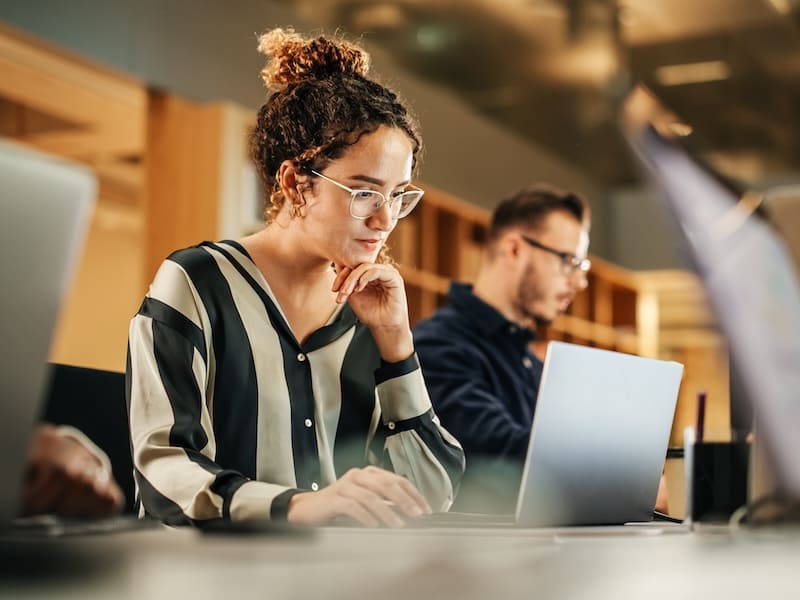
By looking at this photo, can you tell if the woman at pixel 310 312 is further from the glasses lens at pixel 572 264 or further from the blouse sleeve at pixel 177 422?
the glasses lens at pixel 572 264

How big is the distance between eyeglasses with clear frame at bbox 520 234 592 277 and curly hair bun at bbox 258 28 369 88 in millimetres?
1345

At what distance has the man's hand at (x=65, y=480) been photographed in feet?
2.41

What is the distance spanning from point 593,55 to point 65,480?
19.2 feet

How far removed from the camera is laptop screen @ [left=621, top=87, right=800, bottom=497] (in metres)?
0.94

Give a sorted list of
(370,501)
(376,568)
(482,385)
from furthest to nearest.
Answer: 1. (482,385)
2. (370,501)
3. (376,568)

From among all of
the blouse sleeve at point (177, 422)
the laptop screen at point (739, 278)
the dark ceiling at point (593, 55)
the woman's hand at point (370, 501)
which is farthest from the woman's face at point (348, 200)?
the dark ceiling at point (593, 55)

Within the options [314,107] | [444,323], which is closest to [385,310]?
→ [314,107]

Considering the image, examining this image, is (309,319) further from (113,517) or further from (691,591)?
(691,591)

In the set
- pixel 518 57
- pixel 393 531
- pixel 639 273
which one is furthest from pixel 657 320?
pixel 393 531

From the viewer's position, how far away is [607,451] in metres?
1.33

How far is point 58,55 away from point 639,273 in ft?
19.5

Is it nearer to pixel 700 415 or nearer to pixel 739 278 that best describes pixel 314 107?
pixel 700 415

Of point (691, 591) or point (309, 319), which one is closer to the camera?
point (691, 591)

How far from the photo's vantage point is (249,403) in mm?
1515
